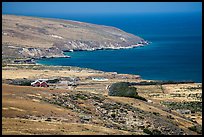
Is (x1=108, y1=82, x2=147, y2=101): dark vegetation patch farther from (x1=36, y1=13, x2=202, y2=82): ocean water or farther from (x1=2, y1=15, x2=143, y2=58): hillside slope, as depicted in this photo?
(x1=2, y1=15, x2=143, y2=58): hillside slope

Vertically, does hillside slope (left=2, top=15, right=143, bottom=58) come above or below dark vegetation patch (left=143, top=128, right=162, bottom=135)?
above

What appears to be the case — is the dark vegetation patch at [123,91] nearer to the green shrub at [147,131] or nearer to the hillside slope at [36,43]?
the green shrub at [147,131]

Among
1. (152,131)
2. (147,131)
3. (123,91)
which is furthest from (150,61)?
(147,131)

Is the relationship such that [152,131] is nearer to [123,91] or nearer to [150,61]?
[123,91]

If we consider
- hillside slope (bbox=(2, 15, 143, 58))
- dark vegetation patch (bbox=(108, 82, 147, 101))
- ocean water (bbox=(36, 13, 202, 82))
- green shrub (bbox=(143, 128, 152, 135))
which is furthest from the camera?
hillside slope (bbox=(2, 15, 143, 58))

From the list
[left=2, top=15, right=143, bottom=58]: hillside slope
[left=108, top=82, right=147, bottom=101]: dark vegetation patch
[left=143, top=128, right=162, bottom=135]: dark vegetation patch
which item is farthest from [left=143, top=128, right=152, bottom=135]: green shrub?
[left=2, top=15, right=143, bottom=58]: hillside slope

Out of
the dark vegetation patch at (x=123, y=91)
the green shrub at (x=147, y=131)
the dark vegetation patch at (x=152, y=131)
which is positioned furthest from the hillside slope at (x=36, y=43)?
the green shrub at (x=147, y=131)

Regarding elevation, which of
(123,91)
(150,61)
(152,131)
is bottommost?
(152,131)

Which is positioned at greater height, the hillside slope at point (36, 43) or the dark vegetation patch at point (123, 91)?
the hillside slope at point (36, 43)

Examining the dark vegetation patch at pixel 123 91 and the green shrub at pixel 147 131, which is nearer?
the green shrub at pixel 147 131

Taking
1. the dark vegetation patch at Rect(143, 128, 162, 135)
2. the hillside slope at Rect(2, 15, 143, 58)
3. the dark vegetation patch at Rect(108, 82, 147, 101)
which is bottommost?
the dark vegetation patch at Rect(143, 128, 162, 135)

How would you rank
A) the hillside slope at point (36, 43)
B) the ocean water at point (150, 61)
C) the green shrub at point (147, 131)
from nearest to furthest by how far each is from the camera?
the green shrub at point (147, 131)
the ocean water at point (150, 61)
the hillside slope at point (36, 43)

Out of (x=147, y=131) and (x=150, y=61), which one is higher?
(x=150, y=61)
